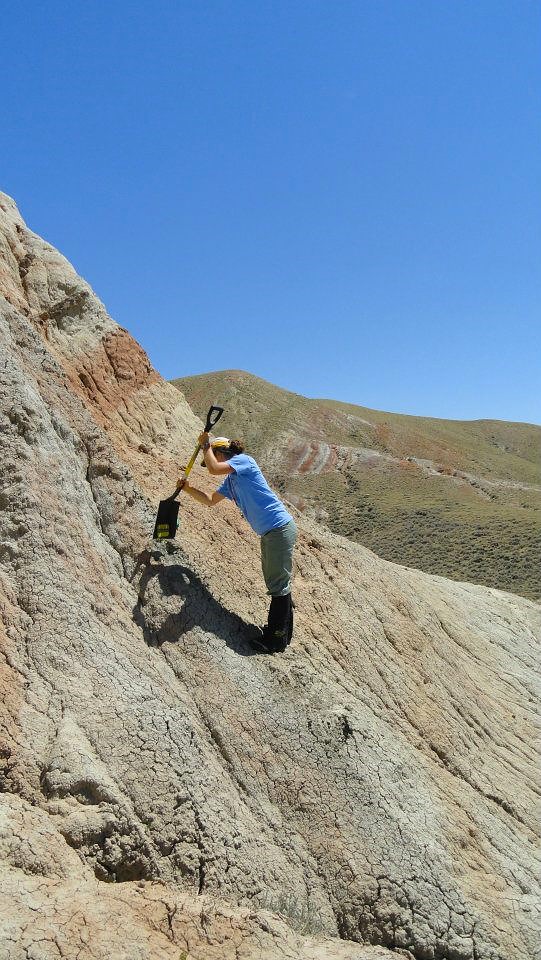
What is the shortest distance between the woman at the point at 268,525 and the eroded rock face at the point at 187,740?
358 millimetres

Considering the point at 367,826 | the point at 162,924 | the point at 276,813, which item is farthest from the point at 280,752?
the point at 162,924

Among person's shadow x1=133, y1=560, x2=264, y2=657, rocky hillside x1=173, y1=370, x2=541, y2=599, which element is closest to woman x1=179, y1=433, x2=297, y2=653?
person's shadow x1=133, y1=560, x2=264, y2=657

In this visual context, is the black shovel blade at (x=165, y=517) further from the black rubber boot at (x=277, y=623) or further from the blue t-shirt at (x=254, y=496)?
the black rubber boot at (x=277, y=623)

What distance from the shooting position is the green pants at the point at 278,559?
20.9ft

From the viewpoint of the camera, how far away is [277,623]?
645 cm

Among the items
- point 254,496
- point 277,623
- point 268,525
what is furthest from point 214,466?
point 277,623

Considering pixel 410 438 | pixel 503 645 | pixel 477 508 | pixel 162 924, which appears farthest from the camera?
pixel 410 438

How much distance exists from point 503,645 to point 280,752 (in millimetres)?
6498

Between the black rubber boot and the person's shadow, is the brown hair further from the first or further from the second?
the black rubber boot

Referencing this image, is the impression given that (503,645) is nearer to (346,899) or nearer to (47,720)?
(346,899)

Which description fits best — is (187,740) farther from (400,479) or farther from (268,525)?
(400,479)

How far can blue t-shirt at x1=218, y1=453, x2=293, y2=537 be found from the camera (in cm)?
630

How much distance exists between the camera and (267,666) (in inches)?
245

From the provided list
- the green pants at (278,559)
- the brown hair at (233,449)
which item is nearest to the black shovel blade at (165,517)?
the brown hair at (233,449)
